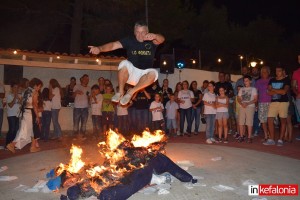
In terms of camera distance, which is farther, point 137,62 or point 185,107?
point 185,107

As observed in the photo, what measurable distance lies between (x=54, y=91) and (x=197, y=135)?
5213mm

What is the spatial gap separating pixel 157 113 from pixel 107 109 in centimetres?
173

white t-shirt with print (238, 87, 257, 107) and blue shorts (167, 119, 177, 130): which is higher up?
white t-shirt with print (238, 87, 257, 107)

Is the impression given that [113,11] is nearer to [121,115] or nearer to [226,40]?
[121,115]

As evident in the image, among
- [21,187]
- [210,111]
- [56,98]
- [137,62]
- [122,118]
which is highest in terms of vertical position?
[137,62]

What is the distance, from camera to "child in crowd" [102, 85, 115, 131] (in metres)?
11.0

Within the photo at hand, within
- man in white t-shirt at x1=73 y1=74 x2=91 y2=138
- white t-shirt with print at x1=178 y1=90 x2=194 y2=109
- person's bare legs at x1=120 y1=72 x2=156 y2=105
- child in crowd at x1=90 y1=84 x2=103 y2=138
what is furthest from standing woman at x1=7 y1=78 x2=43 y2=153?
white t-shirt with print at x1=178 y1=90 x2=194 y2=109

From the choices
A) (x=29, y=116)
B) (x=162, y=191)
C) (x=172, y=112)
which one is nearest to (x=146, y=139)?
(x=162, y=191)

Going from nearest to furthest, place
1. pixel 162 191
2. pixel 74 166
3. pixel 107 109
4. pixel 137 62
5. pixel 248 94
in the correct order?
pixel 162 191 < pixel 74 166 < pixel 137 62 < pixel 248 94 < pixel 107 109

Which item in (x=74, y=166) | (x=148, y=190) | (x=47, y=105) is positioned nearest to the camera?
(x=148, y=190)

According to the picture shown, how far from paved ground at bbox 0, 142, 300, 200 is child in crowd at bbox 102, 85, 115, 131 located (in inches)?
93.9

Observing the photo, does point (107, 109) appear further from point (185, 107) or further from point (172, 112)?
point (185, 107)

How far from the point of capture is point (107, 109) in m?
11.1

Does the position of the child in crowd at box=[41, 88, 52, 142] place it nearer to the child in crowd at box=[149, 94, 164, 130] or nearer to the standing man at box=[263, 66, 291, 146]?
the child in crowd at box=[149, 94, 164, 130]
